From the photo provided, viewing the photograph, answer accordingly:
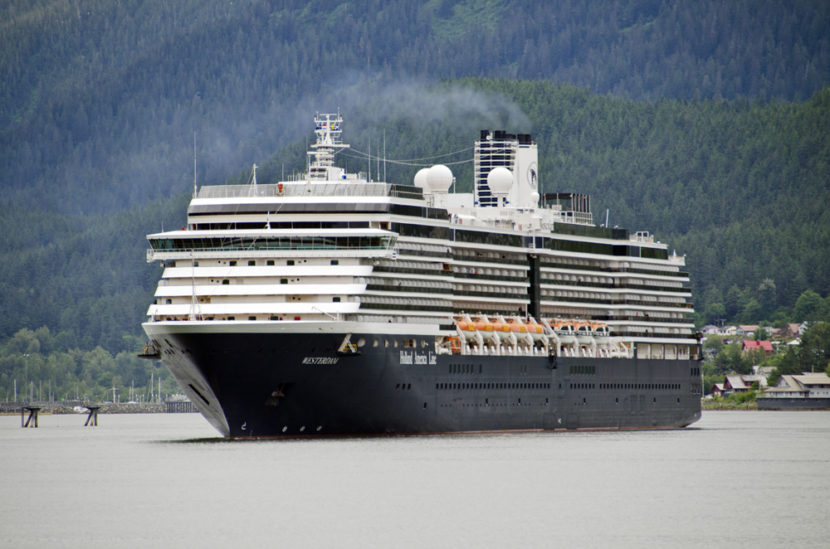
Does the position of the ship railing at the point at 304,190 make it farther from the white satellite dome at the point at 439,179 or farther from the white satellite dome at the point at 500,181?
Result: the white satellite dome at the point at 500,181

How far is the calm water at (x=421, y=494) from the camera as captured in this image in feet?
151

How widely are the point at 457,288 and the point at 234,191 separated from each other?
1461 centimetres

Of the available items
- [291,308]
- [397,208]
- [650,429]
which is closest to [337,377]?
[291,308]

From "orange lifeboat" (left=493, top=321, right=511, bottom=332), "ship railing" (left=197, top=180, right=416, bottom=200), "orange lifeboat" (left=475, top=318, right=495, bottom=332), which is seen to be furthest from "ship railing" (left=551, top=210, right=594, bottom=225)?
"ship railing" (left=197, top=180, right=416, bottom=200)

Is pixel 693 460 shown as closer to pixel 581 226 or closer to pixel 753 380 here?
pixel 581 226

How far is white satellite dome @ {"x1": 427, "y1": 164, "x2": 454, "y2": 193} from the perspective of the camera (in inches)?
3617

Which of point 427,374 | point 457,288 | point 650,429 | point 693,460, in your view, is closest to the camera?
point 693,460

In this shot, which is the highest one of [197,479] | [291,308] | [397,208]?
[397,208]

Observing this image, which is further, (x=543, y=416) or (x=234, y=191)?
(x=543, y=416)

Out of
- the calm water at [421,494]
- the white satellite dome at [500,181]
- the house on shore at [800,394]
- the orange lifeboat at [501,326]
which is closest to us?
the calm water at [421,494]

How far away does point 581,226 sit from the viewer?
9944cm

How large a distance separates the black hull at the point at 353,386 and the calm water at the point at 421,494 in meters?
1.42

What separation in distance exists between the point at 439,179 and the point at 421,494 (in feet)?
128

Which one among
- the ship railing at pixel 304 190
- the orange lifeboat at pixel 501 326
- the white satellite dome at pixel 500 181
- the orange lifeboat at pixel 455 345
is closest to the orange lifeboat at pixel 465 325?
the orange lifeboat at pixel 455 345
